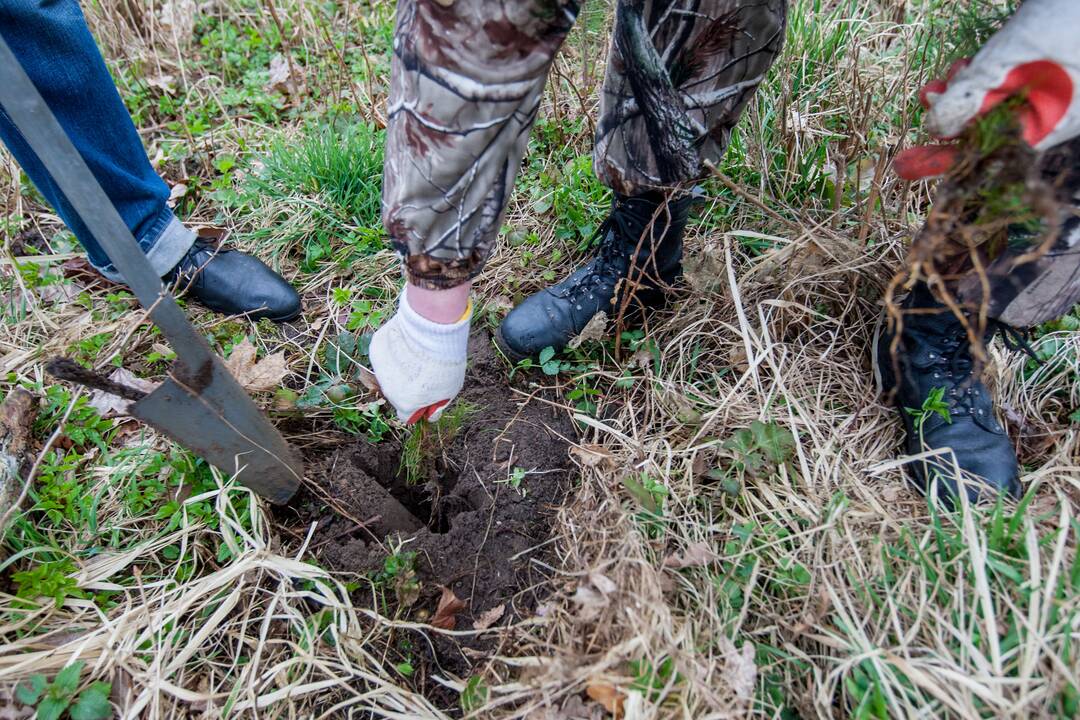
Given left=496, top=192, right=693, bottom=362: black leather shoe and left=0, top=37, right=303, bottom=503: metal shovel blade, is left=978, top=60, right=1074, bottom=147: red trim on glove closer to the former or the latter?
left=496, top=192, right=693, bottom=362: black leather shoe

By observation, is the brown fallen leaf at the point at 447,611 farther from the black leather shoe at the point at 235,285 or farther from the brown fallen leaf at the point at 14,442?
the black leather shoe at the point at 235,285

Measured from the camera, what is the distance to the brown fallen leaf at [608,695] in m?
1.23

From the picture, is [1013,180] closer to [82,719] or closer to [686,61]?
[686,61]

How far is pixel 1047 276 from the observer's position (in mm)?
1376

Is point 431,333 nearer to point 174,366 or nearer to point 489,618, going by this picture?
point 174,366

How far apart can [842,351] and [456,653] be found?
1.34 meters

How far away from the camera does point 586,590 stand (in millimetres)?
1311

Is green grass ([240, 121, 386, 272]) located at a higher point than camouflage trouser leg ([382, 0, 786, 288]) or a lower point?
lower

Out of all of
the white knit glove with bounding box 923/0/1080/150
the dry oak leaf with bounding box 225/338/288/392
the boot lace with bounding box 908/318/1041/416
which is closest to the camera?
the white knit glove with bounding box 923/0/1080/150

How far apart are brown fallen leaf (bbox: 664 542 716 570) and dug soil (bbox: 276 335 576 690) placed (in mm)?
301

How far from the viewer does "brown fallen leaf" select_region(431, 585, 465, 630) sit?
4.94 feet

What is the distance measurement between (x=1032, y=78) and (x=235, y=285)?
6.92 feet

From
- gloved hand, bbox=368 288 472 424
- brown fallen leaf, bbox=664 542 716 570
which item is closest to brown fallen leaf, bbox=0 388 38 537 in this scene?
gloved hand, bbox=368 288 472 424

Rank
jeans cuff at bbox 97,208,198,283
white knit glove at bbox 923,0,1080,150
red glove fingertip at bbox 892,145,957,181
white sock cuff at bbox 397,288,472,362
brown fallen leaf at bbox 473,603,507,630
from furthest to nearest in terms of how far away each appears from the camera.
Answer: jeans cuff at bbox 97,208,198,283, brown fallen leaf at bbox 473,603,507,630, white sock cuff at bbox 397,288,472,362, red glove fingertip at bbox 892,145,957,181, white knit glove at bbox 923,0,1080,150
